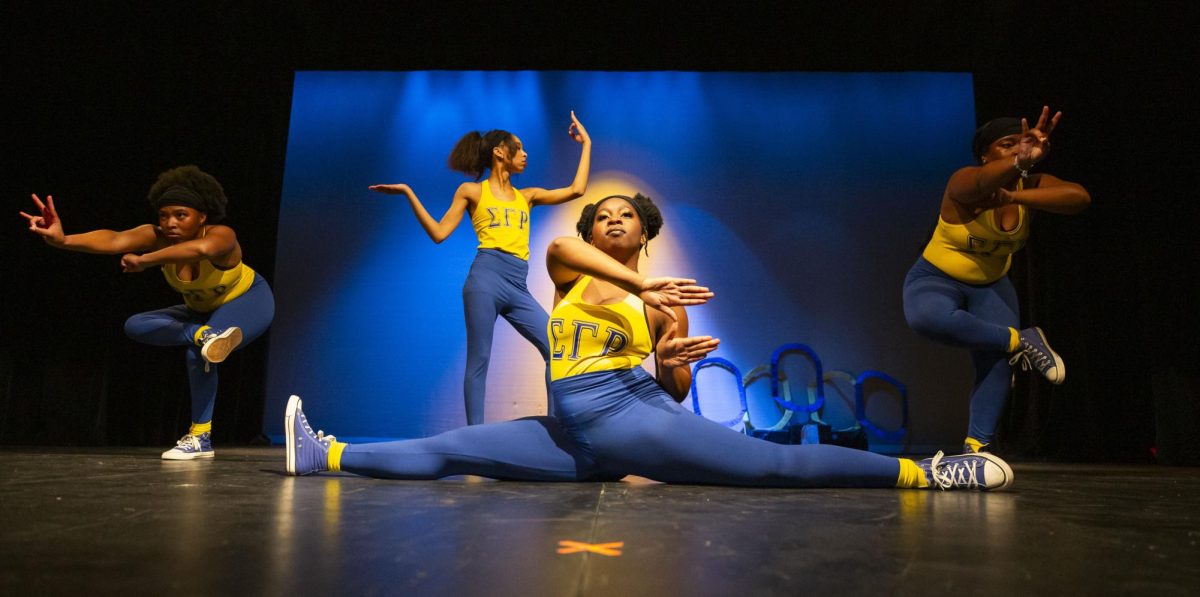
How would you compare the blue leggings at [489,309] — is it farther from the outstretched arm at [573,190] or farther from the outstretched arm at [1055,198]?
the outstretched arm at [1055,198]

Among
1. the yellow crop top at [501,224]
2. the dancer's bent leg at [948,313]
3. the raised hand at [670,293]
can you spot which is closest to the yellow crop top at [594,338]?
the raised hand at [670,293]

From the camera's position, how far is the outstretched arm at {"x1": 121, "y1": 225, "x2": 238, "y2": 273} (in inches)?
107

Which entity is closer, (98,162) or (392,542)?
(392,542)

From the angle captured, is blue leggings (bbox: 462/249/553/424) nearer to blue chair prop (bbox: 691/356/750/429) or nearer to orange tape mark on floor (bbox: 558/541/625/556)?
blue chair prop (bbox: 691/356/750/429)

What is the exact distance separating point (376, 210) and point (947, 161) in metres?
3.78

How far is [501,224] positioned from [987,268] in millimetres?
1972

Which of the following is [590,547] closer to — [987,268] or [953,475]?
[953,475]

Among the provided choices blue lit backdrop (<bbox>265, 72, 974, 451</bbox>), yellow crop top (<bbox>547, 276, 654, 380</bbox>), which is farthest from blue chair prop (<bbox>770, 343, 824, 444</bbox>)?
yellow crop top (<bbox>547, 276, 654, 380</bbox>)

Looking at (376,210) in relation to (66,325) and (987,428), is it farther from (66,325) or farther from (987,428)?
(987,428)

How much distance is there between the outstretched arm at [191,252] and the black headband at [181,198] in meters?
0.15

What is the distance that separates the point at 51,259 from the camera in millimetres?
4328

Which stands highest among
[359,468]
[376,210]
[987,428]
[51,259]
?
[376,210]

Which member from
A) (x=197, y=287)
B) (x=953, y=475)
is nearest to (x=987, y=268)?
(x=953, y=475)

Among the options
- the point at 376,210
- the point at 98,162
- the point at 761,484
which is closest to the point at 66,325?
the point at 98,162
